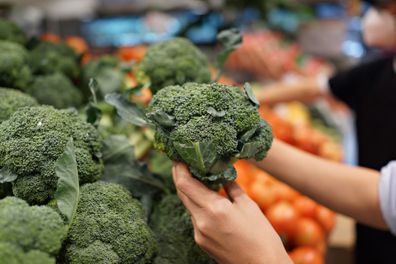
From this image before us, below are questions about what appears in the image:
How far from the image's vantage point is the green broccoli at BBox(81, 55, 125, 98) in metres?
1.25

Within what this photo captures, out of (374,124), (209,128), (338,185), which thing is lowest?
(374,124)

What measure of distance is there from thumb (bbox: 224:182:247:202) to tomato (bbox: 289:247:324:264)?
723 millimetres

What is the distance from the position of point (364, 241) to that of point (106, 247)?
130 centimetres

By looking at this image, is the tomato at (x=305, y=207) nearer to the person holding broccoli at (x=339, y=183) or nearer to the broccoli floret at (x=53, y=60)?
the person holding broccoli at (x=339, y=183)

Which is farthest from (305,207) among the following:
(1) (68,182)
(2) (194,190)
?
(1) (68,182)

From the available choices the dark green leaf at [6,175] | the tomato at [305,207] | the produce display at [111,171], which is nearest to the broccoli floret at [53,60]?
the produce display at [111,171]

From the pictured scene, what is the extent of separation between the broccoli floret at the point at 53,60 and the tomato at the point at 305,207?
2.90 feet

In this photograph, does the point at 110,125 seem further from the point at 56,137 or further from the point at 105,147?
the point at 56,137

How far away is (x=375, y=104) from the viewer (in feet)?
6.02

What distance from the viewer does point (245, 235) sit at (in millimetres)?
739

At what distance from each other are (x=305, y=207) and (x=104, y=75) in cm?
86

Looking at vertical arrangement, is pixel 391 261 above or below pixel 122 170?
below

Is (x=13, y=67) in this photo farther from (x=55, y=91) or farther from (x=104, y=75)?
(x=104, y=75)

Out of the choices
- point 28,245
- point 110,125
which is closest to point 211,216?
point 28,245
